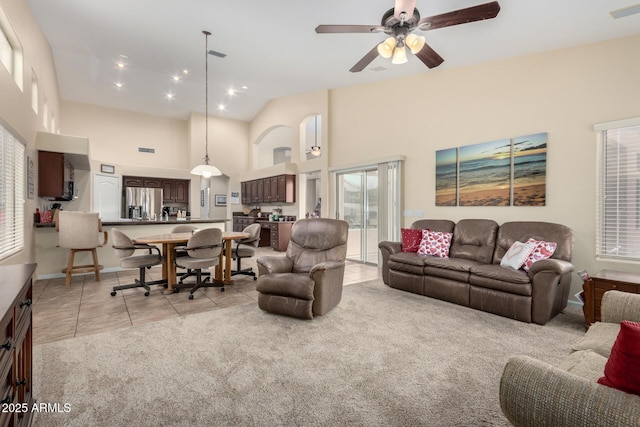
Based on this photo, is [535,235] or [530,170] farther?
[530,170]

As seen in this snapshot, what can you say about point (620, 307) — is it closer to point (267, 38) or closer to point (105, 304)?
point (105, 304)

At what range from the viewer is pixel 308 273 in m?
3.49

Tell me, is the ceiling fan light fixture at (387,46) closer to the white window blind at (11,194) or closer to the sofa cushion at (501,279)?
the sofa cushion at (501,279)

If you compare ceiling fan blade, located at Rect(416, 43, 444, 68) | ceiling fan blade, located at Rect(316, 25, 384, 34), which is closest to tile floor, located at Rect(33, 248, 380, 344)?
A: ceiling fan blade, located at Rect(316, 25, 384, 34)

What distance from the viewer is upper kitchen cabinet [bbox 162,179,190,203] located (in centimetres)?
962

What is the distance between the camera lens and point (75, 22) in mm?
4746

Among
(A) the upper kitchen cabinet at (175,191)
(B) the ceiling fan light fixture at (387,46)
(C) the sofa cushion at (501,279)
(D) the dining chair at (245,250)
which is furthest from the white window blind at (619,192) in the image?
(A) the upper kitchen cabinet at (175,191)

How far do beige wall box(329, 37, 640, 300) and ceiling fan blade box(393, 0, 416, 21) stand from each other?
248cm

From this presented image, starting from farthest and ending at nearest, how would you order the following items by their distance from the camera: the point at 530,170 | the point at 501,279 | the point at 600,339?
the point at 530,170, the point at 501,279, the point at 600,339

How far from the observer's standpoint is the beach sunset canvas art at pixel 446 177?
16.0 ft

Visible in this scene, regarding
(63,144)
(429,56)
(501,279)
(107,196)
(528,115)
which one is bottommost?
(501,279)

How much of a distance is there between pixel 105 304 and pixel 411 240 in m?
4.18

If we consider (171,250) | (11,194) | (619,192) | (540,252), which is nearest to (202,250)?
(171,250)

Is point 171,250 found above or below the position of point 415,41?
below
